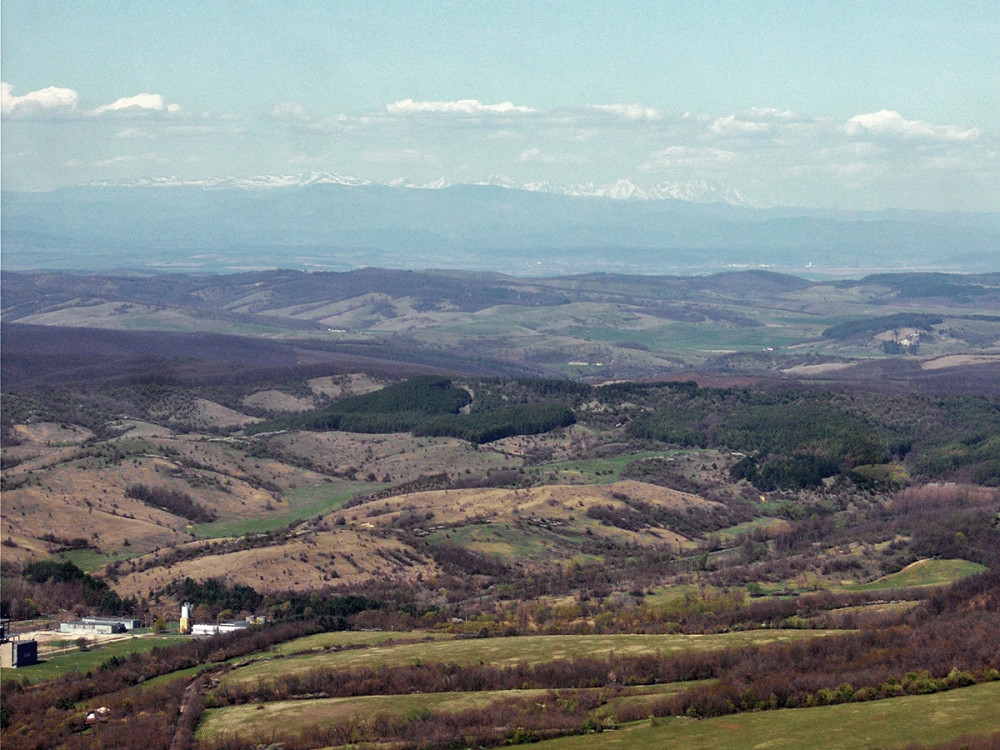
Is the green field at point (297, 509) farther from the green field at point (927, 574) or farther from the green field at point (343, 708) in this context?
the green field at point (343, 708)

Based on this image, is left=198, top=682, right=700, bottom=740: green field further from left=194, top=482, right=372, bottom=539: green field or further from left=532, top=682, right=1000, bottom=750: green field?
left=194, top=482, right=372, bottom=539: green field

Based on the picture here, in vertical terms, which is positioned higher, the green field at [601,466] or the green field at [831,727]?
the green field at [831,727]

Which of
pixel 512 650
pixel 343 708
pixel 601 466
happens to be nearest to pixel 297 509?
pixel 601 466

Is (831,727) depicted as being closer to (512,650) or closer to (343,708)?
(343,708)

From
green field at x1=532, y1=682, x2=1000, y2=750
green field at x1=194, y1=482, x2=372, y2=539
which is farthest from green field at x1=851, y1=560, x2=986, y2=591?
green field at x1=194, y1=482, x2=372, y2=539

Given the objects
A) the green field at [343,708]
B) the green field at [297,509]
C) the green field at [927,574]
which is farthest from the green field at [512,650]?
the green field at [297,509]

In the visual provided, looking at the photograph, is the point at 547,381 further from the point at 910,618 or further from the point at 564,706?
the point at 564,706

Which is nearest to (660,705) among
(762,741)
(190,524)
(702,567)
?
(762,741)
